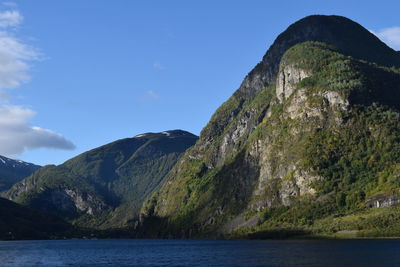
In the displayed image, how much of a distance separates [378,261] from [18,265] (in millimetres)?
119811

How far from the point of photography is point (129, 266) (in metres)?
171

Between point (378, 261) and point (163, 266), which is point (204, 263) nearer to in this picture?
point (163, 266)

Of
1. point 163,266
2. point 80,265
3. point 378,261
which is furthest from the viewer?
point 80,265

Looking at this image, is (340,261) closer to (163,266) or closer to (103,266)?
(163,266)

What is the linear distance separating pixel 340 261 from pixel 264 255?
132ft

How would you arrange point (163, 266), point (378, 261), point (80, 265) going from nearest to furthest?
point (378, 261) → point (163, 266) → point (80, 265)

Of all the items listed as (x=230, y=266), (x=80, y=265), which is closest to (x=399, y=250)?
(x=230, y=266)

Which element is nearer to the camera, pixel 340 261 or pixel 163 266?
pixel 340 261

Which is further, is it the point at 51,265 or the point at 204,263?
the point at 51,265

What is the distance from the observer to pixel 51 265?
188m

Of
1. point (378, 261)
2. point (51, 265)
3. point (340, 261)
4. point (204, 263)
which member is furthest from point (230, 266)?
point (51, 265)

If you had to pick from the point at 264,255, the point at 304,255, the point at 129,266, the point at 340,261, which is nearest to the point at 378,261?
the point at 340,261

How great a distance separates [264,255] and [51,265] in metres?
74.8

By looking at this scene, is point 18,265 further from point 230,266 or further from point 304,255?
point 304,255
